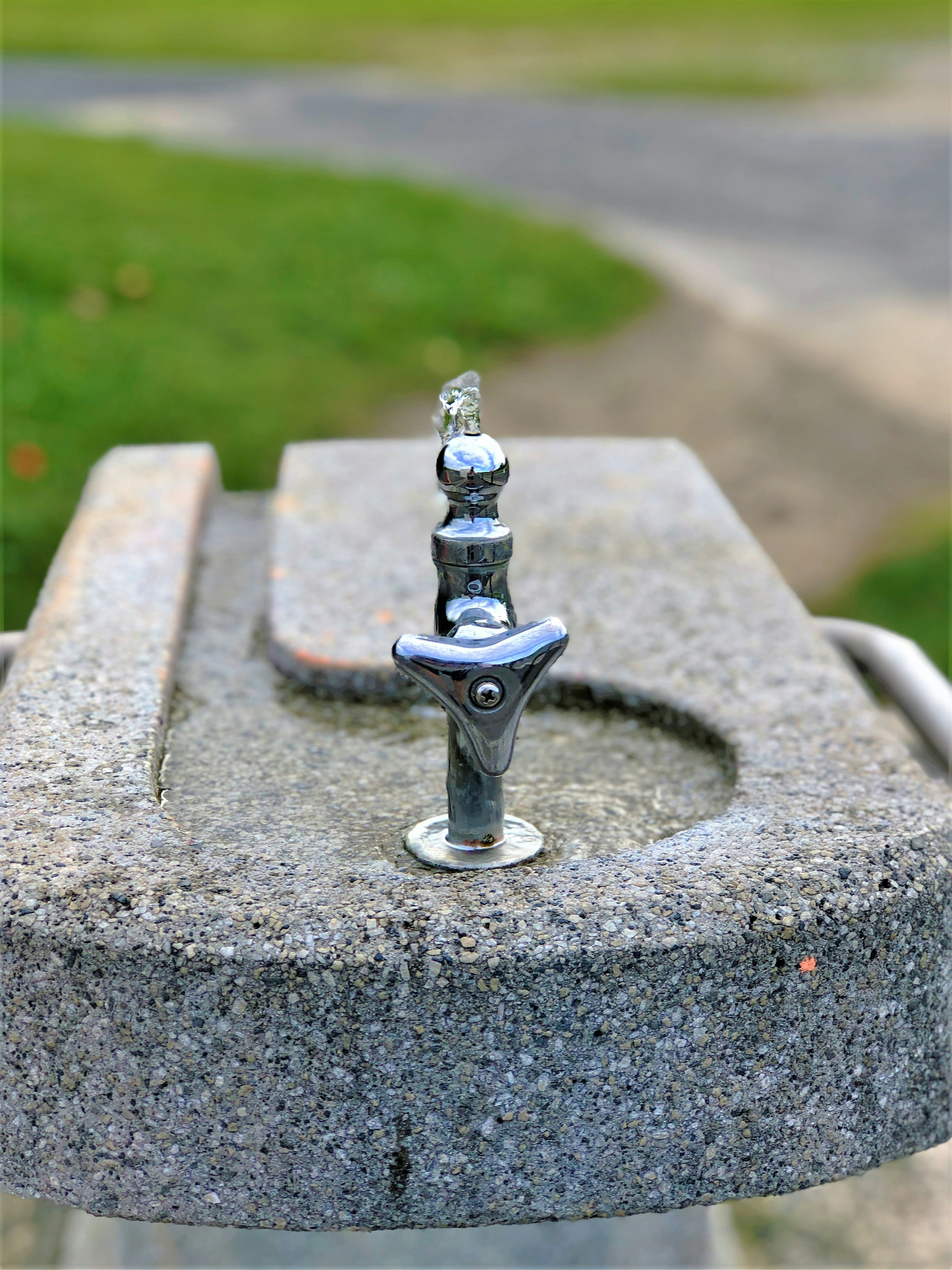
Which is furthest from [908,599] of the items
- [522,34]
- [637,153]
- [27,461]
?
[522,34]

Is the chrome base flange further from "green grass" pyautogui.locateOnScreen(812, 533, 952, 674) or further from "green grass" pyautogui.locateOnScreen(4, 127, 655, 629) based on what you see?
"green grass" pyautogui.locateOnScreen(812, 533, 952, 674)

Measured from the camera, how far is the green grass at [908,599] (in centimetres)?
488

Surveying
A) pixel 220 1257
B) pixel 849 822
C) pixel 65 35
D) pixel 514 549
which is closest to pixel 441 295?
pixel 514 549

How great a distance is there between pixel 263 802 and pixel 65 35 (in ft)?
60.1

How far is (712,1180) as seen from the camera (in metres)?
1.54

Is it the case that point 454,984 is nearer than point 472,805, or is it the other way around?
point 454,984

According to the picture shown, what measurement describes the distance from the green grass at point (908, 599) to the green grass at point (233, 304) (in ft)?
7.34

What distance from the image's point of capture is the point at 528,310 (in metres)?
7.30

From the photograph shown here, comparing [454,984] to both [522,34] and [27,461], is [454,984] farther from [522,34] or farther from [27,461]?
[522,34]

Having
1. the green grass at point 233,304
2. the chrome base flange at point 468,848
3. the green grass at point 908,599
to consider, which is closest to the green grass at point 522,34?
the green grass at point 233,304

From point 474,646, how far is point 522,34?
883 inches

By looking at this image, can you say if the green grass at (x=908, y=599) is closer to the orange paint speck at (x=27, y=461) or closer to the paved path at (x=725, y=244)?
the paved path at (x=725, y=244)

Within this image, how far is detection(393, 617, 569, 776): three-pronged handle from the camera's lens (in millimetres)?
1538

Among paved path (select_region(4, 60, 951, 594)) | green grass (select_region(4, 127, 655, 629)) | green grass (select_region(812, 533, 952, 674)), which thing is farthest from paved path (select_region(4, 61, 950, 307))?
green grass (select_region(812, 533, 952, 674))
